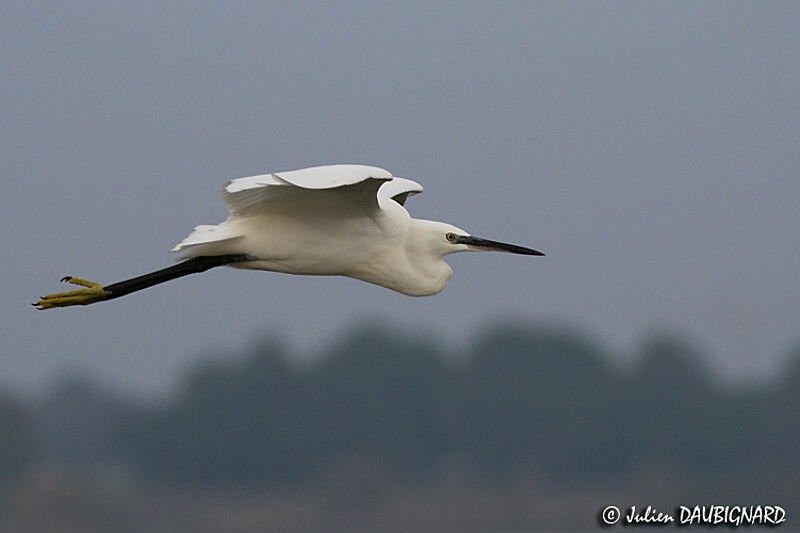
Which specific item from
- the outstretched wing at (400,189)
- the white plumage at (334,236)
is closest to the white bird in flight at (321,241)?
the white plumage at (334,236)

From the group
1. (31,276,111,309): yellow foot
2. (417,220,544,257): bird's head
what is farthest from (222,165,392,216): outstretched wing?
(31,276,111,309): yellow foot

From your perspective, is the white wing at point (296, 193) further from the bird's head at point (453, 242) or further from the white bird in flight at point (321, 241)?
the bird's head at point (453, 242)

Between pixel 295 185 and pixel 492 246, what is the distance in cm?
204

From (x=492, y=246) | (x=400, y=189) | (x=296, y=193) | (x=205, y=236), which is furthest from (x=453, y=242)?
(x=205, y=236)

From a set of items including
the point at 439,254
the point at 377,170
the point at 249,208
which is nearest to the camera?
the point at 377,170

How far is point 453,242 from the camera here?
8.08m

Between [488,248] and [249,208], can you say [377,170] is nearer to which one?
[249,208]

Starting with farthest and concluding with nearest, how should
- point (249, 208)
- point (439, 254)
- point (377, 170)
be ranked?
point (439, 254) < point (249, 208) < point (377, 170)

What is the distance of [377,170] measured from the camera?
7.02m

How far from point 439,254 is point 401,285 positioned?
0.34 metres

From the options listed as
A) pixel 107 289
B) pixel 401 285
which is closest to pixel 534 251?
pixel 401 285

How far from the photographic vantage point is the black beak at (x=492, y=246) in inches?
320

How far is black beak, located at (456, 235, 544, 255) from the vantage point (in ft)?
26.7

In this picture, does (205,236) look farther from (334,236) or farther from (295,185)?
(295,185)
